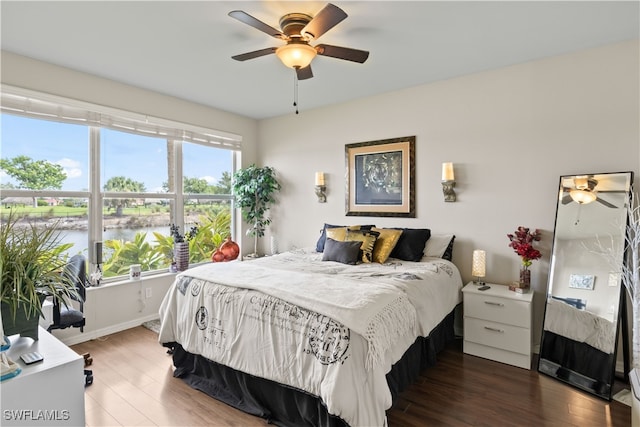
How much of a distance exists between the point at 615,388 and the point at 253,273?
9.18 ft

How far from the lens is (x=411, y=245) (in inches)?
132

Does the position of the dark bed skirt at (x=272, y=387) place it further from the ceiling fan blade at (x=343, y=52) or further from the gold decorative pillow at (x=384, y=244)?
the ceiling fan blade at (x=343, y=52)

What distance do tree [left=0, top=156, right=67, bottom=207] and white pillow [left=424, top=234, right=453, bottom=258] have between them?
369cm

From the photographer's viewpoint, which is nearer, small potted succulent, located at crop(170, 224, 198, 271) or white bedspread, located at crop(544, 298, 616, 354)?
white bedspread, located at crop(544, 298, 616, 354)

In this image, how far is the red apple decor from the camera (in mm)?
4414

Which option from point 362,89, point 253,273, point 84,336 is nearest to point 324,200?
point 362,89

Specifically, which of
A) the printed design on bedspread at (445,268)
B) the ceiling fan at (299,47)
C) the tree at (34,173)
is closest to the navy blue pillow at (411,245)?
the printed design on bedspread at (445,268)

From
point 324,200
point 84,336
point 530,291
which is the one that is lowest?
point 84,336

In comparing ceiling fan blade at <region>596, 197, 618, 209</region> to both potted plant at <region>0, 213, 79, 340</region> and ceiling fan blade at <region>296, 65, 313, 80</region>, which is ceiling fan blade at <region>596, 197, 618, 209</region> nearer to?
ceiling fan blade at <region>296, 65, 313, 80</region>

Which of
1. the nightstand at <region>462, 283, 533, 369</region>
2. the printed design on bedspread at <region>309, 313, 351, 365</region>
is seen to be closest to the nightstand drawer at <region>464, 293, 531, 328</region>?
the nightstand at <region>462, 283, 533, 369</region>

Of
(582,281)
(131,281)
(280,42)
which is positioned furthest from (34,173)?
(582,281)

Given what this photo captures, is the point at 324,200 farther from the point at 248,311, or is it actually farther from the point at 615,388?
the point at 615,388

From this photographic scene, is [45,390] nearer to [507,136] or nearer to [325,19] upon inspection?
[325,19]

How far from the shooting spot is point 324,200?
4453mm
